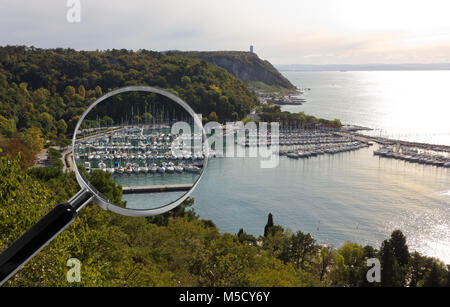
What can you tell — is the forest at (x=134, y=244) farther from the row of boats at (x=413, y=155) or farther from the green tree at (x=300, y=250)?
the row of boats at (x=413, y=155)

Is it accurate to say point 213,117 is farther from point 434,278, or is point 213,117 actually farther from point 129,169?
point 129,169

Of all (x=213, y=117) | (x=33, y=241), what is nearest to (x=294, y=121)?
(x=213, y=117)

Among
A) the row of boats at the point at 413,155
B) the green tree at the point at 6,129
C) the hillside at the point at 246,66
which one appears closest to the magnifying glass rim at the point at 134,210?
the green tree at the point at 6,129

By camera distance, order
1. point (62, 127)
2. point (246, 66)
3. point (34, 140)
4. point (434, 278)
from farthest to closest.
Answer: point (246, 66)
point (62, 127)
point (34, 140)
point (434, 278)

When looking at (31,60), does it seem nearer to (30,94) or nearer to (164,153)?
(30,94)

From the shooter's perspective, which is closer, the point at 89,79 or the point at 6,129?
the point at 6,129

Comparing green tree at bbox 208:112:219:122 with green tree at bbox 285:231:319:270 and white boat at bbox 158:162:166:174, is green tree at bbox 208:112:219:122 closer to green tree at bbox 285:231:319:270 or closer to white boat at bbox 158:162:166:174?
green tree at bbox 285:231:319:270

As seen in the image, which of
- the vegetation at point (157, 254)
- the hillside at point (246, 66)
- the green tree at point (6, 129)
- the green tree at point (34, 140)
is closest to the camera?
the vegetation at point (157, 254)
